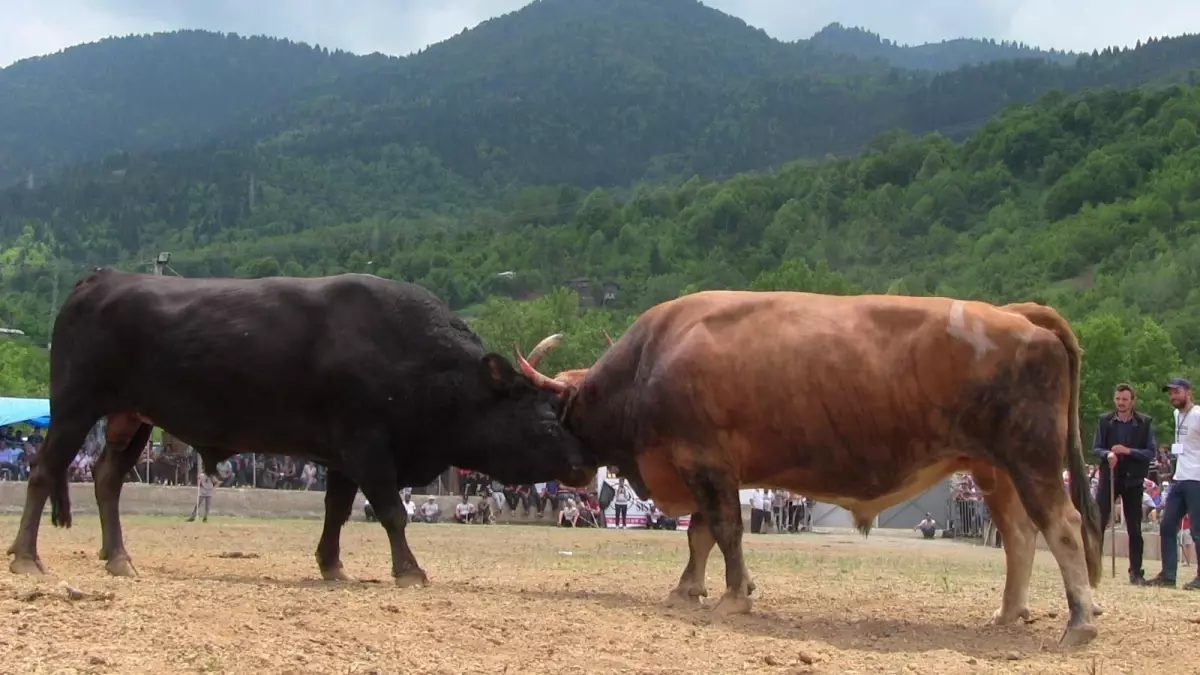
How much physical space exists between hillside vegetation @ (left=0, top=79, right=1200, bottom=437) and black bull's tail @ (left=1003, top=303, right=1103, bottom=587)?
6996cm

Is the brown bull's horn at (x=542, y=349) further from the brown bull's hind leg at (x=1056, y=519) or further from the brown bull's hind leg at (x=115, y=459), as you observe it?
the brown bull's hind leg at (x=1056, y=519)

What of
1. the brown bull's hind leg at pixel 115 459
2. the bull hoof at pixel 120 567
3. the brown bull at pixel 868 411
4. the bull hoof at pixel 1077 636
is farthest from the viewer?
the brown bull's hind leg at pixel 115 459

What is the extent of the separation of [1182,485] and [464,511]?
769 inches

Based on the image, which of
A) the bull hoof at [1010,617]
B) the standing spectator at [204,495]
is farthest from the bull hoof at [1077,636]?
the standing spectator at [204,495]

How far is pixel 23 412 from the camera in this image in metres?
41.2

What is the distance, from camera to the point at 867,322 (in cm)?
963

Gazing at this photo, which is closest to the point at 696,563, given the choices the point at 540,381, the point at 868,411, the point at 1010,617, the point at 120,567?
the point at 540,381

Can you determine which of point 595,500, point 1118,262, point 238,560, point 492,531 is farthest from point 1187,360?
point 238,560

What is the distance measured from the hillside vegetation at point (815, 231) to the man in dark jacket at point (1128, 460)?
6478cm

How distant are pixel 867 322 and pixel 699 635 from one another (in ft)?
8.46

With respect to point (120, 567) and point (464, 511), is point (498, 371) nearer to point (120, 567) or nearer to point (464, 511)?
point (120, 567)

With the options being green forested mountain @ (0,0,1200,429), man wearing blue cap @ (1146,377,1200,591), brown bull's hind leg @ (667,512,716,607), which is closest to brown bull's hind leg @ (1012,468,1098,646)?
brown bull's hind leg @ (667,512,716,607)

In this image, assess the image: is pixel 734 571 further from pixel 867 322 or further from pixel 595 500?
pixel 595 500

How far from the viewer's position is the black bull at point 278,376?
431 inches
